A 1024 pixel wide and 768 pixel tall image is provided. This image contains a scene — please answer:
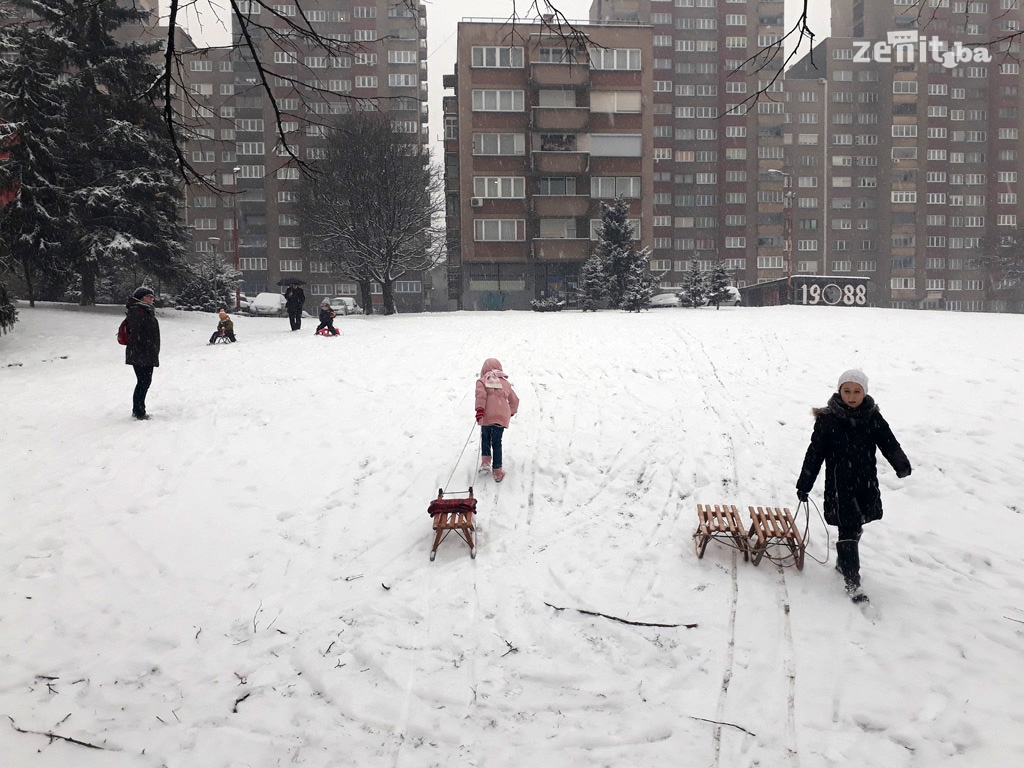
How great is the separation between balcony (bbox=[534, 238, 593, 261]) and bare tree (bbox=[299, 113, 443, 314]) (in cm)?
912

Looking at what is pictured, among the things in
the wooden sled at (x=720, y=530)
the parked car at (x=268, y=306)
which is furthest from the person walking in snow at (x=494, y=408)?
the parked car at (x=268, y=306)

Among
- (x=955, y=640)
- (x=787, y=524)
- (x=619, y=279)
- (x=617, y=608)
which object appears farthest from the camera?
(x=619, y=279)

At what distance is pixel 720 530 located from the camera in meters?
5.56

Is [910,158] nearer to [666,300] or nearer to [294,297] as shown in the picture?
[666,300]

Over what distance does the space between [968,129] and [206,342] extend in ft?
296

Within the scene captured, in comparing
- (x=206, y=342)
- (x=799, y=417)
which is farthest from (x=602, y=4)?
(x=799, y=417)

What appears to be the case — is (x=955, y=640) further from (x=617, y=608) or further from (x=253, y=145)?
(x=253, y=145)

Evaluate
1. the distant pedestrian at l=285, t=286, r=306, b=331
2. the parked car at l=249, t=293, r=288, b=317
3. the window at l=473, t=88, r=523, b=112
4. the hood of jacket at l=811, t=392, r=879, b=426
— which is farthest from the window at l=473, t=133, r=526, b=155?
the hood of jacket at l=811, t=392, r=879, b=426

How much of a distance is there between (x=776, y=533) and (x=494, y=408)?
3.39 m

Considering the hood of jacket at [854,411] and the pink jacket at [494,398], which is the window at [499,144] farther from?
the hood of jacket at [854,411]

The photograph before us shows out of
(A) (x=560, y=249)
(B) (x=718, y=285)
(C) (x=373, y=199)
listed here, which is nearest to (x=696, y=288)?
(B) (x=718, y=285)

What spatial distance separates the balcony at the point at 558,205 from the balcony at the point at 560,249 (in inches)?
75.0

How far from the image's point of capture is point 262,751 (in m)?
3.55

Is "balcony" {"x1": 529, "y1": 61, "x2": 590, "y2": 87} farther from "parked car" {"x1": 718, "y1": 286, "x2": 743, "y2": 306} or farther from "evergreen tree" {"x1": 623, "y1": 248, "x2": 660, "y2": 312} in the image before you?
"parked car" {"x1": 718, "y1": 286, "x2": 743, "y2": 306}
